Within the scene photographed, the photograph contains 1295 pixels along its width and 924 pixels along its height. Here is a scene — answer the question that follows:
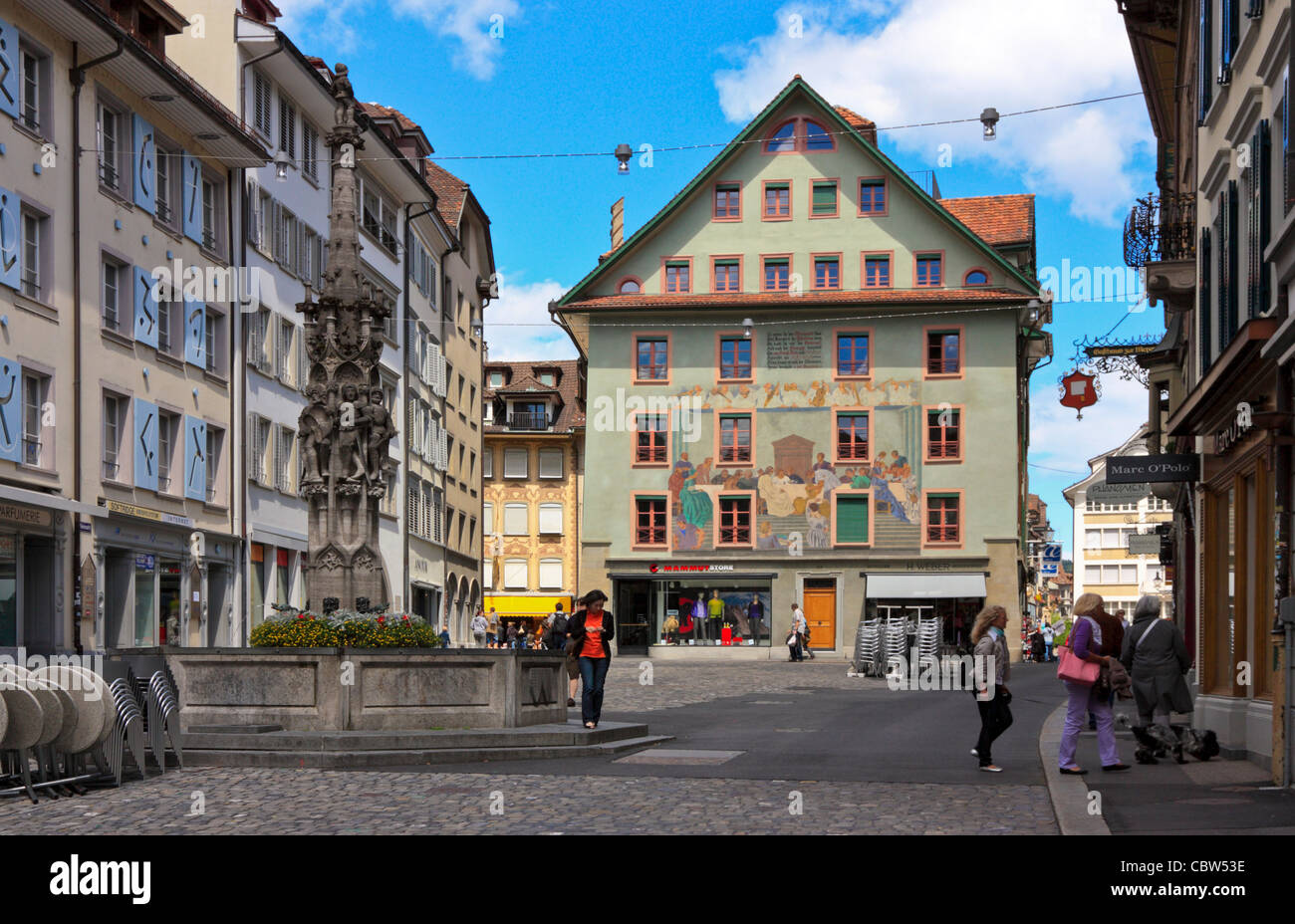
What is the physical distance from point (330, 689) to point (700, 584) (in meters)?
39.1

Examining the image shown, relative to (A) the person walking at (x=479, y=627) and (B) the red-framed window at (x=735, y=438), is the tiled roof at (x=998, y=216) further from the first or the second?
(A) the person walking at (x=479, y=627)

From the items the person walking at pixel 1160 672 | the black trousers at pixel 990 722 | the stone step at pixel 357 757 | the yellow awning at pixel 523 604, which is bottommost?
the yellow awning at pixel 523 604

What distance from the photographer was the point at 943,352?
180 feet

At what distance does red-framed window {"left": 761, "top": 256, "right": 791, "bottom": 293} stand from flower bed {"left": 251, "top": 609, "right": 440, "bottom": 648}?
39.0 meters

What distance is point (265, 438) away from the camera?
39.9 metres

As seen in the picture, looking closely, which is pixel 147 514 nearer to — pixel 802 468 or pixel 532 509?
pixel 802 468

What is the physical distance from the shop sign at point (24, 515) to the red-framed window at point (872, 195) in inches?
1303

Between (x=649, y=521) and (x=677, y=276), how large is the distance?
8093mm

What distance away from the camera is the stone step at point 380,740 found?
51.4 ft

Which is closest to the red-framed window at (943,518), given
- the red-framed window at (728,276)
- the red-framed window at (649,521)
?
the red-framed window at (649,521)

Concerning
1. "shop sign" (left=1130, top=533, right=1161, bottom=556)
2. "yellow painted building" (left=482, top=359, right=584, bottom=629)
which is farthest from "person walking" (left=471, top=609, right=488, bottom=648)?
"yellow painted building" (left=482, top=359, right=584, bottom=629)

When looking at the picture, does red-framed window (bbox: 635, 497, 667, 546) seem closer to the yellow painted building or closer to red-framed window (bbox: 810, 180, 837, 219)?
red-framed window (bbox: 810, 180, 837, 219)

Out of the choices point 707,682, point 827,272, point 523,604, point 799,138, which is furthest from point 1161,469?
point 523,604

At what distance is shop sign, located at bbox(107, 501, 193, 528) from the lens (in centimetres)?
3069
